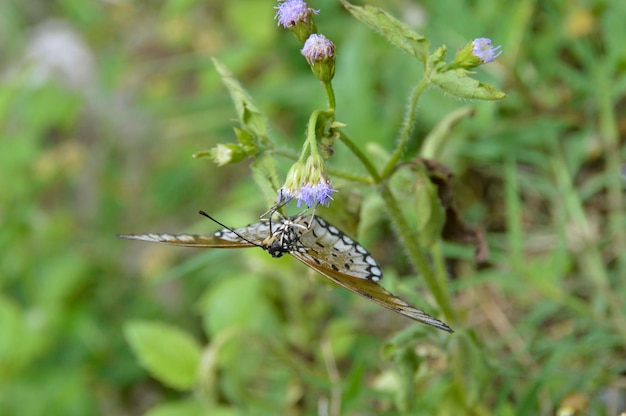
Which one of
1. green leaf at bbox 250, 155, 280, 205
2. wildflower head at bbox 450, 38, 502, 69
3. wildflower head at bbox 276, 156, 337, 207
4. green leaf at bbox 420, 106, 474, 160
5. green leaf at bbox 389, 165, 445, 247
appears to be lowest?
wildflower head at bbox 276, 156, 337, 207

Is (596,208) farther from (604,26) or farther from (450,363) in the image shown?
(450,363)

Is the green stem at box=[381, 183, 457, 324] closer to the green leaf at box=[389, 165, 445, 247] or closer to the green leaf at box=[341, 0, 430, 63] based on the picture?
the green leaf at box=[389, 165, 445, 247]

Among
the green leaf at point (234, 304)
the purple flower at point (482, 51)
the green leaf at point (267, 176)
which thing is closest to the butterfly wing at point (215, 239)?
the green leaf at point (267, 176)

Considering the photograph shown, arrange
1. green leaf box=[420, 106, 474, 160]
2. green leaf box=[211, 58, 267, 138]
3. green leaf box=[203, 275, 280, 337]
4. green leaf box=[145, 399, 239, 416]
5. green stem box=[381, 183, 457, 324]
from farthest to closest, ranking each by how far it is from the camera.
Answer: green leaf box=[203, 275, 280, 337] → green leaf box=[145, 399, 239, 416] → green leaf box=[420, 106, 474, 160] → green stem box=[381, 183, 457, 324] → green leaf box=[211, 58, 267, 138]

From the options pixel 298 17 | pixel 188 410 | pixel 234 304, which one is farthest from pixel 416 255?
pixel 188 410

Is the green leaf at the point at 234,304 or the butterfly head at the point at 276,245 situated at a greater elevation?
the green leaf at the point at 234,304

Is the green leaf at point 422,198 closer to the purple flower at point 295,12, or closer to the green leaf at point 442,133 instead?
the green leaf at point 442,133

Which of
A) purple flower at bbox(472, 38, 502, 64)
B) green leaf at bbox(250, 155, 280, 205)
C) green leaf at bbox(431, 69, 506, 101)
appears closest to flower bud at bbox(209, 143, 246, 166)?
green leaf at bbox(250, 155, 280, 205)
